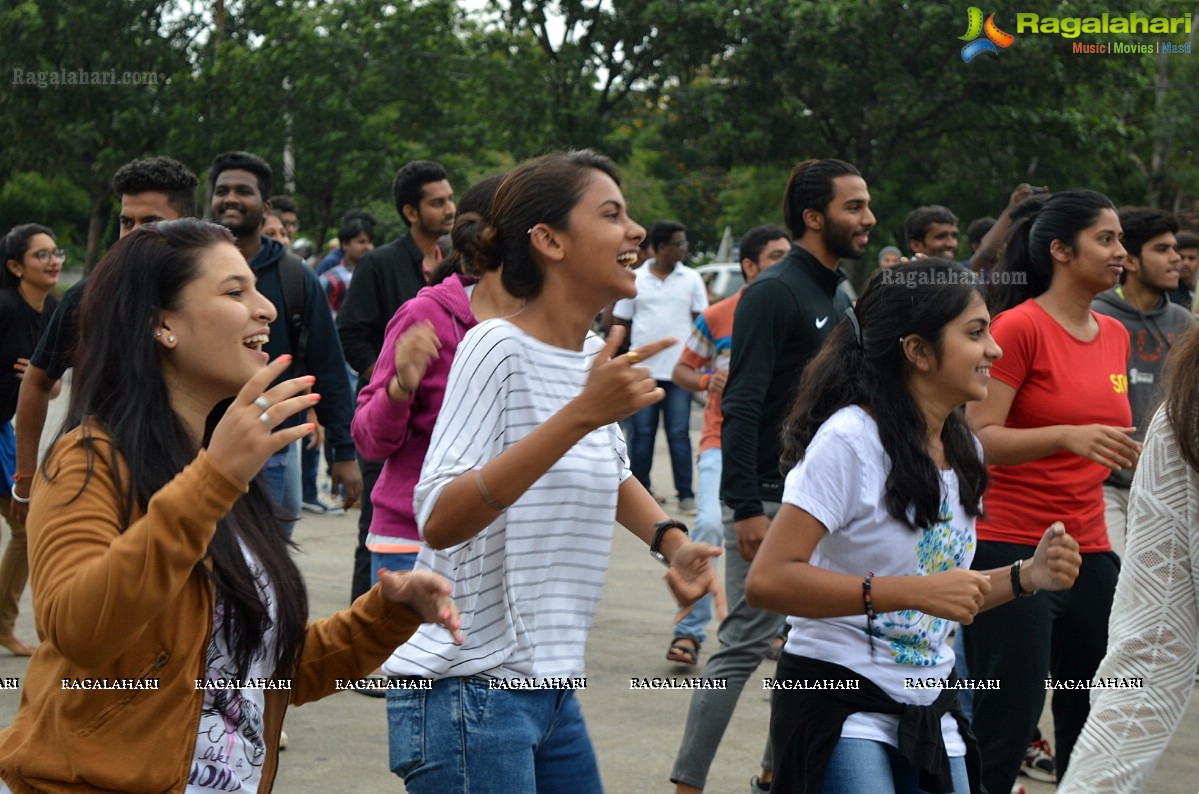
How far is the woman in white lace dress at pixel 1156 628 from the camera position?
9.61 ft

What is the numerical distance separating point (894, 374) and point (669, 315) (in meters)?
Result: 8.34

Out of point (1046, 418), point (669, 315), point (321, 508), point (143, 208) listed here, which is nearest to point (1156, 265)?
point (1046, 418)

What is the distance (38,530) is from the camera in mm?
2312

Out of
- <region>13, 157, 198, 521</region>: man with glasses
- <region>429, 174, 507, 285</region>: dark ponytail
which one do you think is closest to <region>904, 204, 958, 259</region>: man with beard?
<region>429, 174, 507, 285</region>: dark ponytail

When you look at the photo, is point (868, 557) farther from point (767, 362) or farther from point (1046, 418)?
point (767, 362)

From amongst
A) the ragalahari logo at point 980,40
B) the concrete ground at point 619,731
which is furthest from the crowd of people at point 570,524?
the ragalahari logo at point 980,40

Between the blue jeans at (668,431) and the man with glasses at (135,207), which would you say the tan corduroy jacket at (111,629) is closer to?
the man with glasses at (135,207)

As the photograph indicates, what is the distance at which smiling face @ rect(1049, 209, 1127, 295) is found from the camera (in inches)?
192

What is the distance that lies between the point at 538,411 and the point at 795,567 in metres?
0.74

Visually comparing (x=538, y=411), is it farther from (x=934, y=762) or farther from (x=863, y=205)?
(x=863, y=205)

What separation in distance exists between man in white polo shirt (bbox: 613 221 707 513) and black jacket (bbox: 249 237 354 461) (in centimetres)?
552

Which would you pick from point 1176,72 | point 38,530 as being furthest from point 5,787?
point 1176,72

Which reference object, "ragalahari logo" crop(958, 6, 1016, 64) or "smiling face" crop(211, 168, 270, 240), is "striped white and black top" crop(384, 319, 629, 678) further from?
"ragalahari logo" crop(958, 6, 1016, 64)

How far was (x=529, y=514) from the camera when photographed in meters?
2.85
